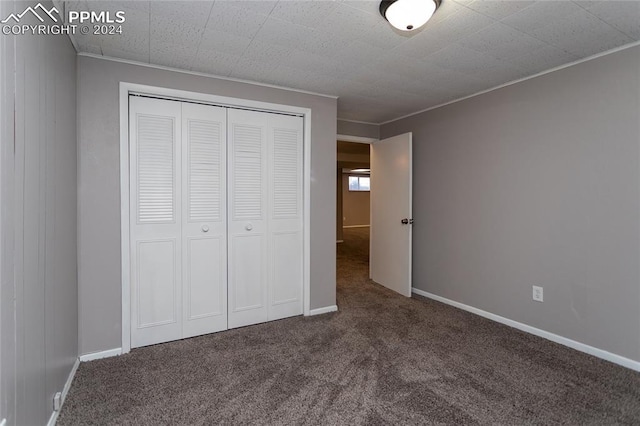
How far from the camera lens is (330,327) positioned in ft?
9.73

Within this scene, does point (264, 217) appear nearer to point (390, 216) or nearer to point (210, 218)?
point (210, 218)

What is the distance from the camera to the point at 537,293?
110 inches

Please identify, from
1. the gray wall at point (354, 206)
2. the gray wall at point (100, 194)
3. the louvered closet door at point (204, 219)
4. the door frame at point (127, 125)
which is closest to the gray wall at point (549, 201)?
the door frame at point (127, 125)

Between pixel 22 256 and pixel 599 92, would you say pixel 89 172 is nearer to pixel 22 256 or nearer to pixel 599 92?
pixel 22 256

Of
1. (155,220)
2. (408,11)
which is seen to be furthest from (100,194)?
(408,11)

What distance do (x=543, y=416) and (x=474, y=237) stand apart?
1864mm

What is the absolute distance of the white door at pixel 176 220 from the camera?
2.54 m

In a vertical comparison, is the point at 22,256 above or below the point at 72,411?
above

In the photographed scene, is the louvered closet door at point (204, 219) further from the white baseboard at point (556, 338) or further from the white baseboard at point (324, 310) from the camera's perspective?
the white baseboard at point (556, 338)

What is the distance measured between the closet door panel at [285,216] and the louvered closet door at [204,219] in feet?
1.54

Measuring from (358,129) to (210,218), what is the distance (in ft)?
8.39

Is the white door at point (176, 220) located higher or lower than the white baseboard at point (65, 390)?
higher

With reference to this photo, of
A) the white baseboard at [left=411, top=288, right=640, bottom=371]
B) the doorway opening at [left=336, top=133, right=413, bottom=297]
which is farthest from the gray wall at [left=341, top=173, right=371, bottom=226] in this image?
the white baseboard at [left=411, top=288, right=640, bottom=371]

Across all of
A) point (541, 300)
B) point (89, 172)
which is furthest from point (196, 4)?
point (541, 300)
